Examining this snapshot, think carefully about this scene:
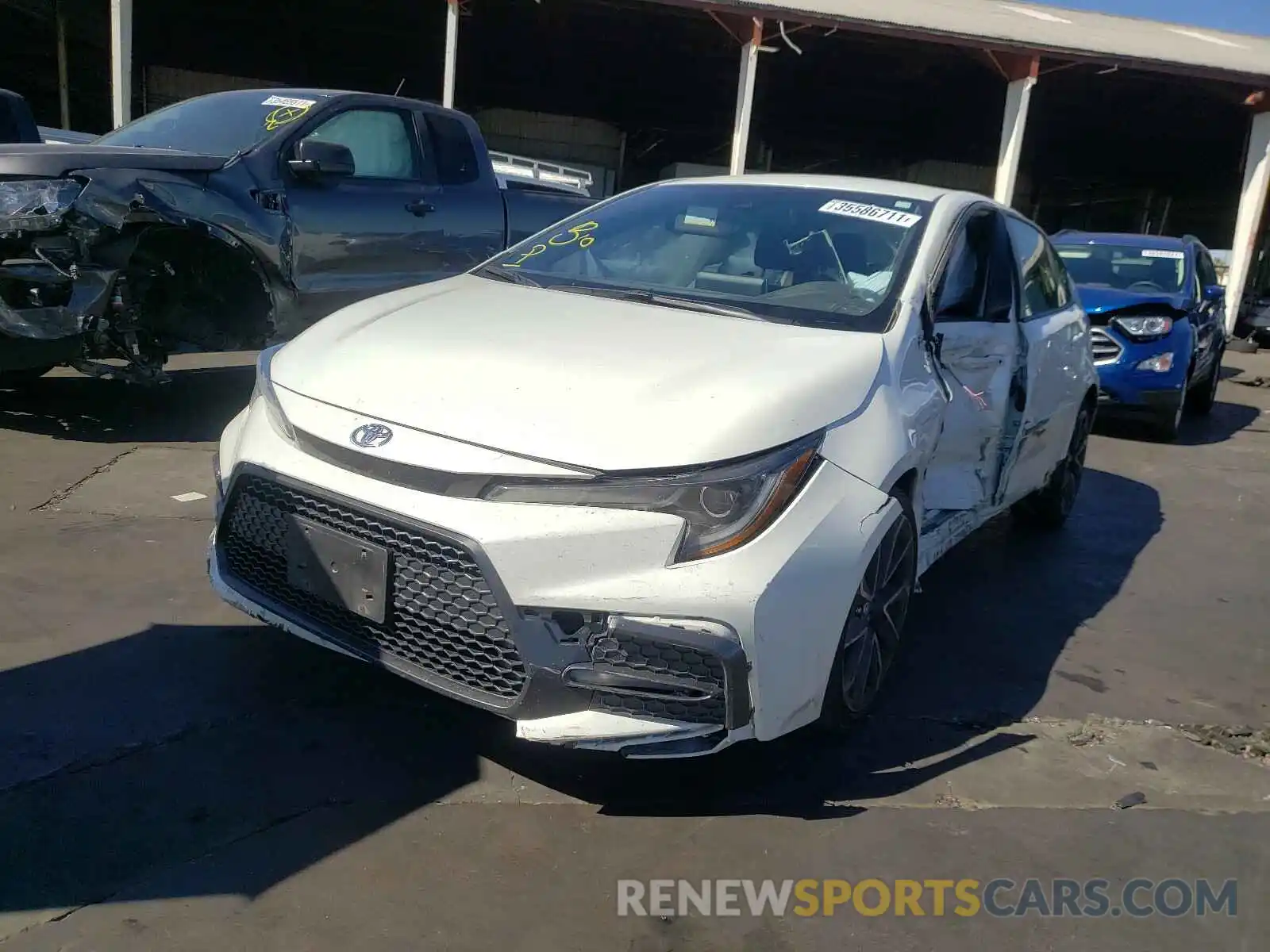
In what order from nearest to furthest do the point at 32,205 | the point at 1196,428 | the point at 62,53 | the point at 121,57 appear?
the point at 32,205, the point at 1196,428, the point at 121,57, the point at 62,53

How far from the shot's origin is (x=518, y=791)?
2.72 m

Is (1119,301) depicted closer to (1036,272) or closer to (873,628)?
(1036,272)

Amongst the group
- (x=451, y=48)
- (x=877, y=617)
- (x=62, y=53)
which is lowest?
(x=877, y=617)

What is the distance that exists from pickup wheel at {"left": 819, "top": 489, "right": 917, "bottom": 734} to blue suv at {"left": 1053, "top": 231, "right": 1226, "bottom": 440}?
4.81 meters

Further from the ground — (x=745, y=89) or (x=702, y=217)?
(x=745, y=89)

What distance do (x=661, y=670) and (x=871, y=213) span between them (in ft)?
6.81

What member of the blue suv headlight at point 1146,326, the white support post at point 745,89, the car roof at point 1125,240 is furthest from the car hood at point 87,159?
the white support post at point 745,89

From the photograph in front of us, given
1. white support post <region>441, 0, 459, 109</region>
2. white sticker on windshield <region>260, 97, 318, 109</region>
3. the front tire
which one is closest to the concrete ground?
white sticker on windshield <region>260, 97, 318, 109</region>

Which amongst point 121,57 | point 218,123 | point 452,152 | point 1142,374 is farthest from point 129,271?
point 121,57

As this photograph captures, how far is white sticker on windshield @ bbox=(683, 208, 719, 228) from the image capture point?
3865mm

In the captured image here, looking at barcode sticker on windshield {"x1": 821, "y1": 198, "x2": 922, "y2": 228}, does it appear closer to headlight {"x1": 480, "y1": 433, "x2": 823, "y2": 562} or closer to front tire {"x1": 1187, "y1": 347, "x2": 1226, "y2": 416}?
headlight {"x1": 480, "y1": 433, "x2": 823, "y2": 562}

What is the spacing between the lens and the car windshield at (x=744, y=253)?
3.36m

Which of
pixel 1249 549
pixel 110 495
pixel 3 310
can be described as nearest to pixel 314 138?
pixel 3 310

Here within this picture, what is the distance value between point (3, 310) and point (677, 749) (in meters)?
4.23
